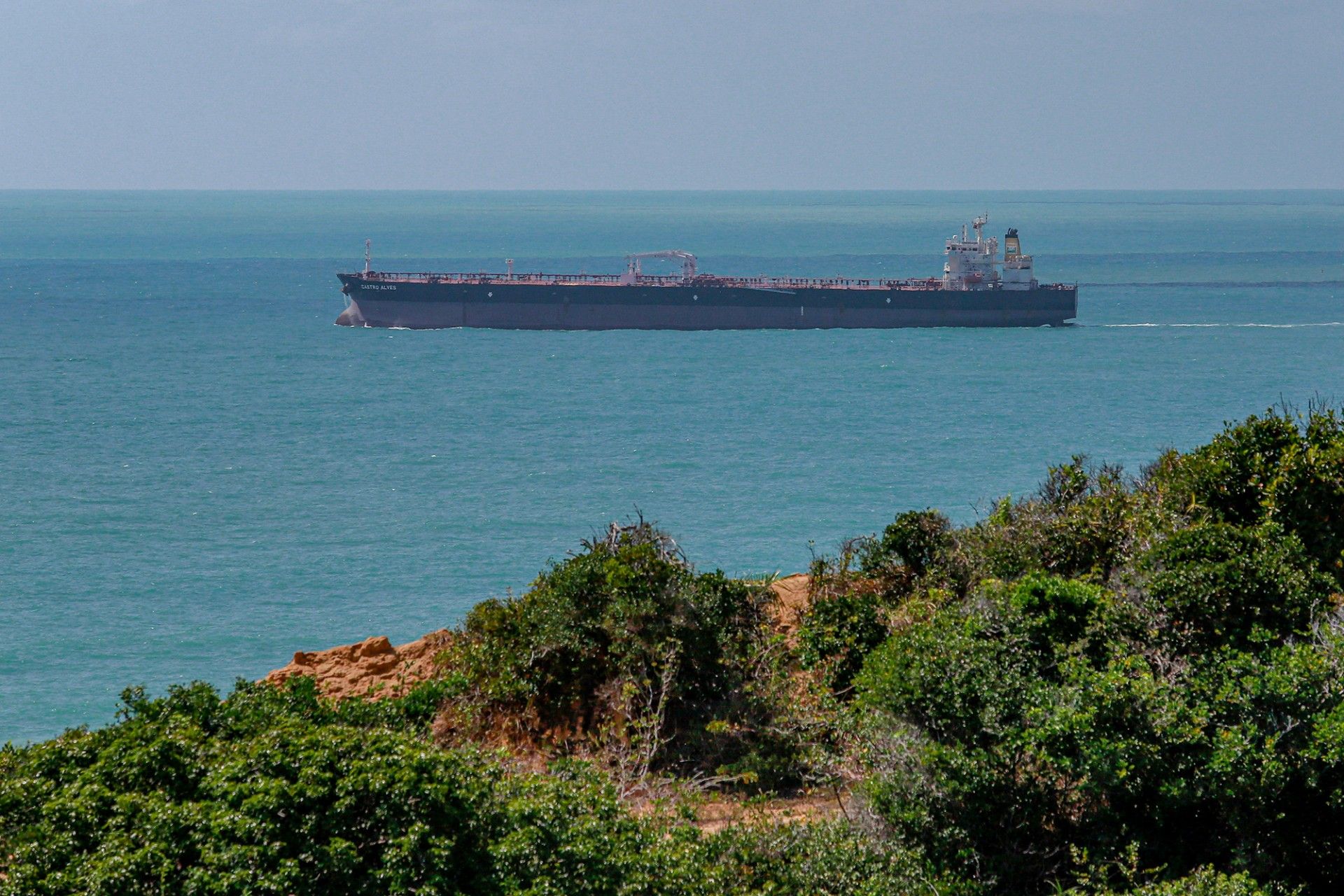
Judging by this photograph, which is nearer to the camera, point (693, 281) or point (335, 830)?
point (335, 830)

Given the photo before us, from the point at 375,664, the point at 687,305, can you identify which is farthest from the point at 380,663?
the point at 687,305

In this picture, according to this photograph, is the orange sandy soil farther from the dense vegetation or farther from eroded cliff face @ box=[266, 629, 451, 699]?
the dense vegetation

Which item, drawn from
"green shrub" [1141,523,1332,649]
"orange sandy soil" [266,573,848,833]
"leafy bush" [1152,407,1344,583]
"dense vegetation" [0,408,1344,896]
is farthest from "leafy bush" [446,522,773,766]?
"leafy bush" [1152,407,1344,583]

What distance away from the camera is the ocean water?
3025cm

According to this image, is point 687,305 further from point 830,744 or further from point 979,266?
point 830,744

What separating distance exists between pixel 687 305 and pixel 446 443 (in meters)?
38.0

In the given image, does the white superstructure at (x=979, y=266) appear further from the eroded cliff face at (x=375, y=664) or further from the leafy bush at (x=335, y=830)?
the leafy bush at (x=335, y=830)

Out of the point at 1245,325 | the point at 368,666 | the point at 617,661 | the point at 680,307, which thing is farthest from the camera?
the point at 1245,325

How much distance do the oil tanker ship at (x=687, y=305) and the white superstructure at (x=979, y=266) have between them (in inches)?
7.9

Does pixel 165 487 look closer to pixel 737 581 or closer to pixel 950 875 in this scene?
pixel 737 581

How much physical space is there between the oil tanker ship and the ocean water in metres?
1.84

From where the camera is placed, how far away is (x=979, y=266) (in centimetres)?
8712

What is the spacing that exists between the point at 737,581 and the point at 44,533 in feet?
93.4

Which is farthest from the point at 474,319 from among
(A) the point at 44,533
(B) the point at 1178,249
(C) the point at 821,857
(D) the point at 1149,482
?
(B) the point at 1178,249
